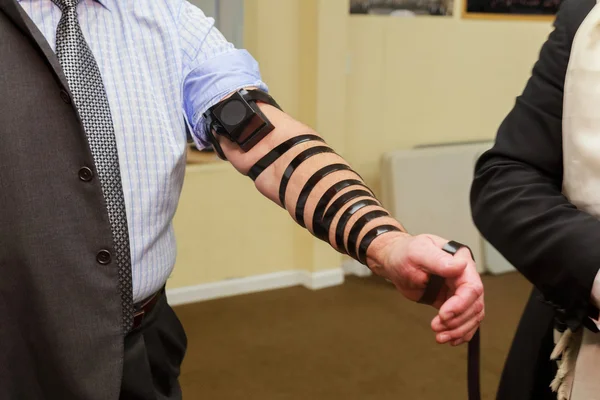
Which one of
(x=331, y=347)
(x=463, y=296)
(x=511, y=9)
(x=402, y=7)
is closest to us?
(x=463, y=296)

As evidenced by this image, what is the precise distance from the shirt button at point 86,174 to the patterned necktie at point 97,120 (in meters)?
0.04

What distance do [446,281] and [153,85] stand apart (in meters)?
0.52

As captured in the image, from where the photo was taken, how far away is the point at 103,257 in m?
0.88

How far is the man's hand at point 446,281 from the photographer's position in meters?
0.71

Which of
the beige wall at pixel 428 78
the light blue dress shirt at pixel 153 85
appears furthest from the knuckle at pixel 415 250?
the beige wall at pixel 428 78

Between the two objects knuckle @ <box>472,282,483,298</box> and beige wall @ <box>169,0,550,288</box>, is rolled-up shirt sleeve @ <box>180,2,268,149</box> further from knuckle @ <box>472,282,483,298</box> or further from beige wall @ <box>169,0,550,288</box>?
beige wall @ <box>169,0,550,288</box>

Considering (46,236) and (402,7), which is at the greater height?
(402,7)

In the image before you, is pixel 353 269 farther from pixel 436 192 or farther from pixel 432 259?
pixel 432 259

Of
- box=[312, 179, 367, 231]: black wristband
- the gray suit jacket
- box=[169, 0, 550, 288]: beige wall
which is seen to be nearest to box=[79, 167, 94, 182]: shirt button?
the gray suit jacket

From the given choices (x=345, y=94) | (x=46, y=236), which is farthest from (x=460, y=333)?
(x=345, y=94)

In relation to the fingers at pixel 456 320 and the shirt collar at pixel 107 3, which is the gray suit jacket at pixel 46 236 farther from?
the fingers at pixel 456 320

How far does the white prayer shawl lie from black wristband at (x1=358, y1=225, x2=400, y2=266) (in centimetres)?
32

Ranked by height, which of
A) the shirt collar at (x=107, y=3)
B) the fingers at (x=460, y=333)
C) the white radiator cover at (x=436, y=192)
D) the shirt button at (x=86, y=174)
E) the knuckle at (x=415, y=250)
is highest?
the shirt collar at (x=107, y=3)

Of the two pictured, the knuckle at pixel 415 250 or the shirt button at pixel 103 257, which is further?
the shirt button at pixel 103 257
